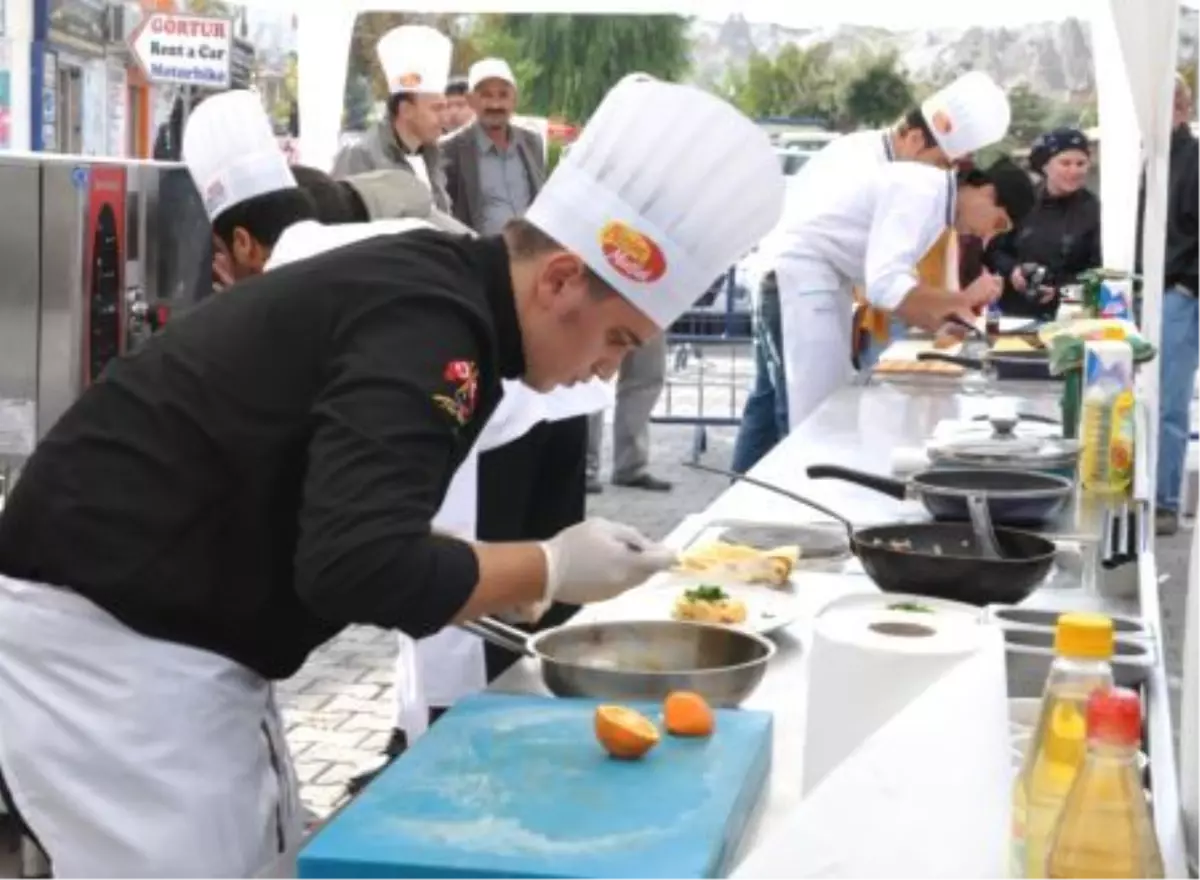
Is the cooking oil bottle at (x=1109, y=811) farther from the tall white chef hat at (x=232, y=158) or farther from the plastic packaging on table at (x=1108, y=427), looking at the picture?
the tall white chef hat at (x=232, y=158)

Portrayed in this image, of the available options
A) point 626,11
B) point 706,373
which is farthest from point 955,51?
point 626,11

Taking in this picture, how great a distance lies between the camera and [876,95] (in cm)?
2733

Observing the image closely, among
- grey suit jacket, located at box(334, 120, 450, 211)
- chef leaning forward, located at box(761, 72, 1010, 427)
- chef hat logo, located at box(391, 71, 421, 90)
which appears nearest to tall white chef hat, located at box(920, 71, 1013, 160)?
chef leaning forward, located at box(761, 72, 1010, 427)

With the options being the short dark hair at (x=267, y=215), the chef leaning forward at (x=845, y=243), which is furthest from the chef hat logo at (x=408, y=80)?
the short dark hair at (x=267, y=215)

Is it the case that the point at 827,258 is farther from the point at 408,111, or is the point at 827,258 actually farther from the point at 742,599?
the point at 742,599

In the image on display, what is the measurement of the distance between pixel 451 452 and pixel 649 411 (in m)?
6.58

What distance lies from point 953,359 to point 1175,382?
7.68 feet

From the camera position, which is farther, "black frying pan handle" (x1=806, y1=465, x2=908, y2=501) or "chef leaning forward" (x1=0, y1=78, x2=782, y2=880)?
"black frying pan handle" (x1=806, y1=465, x2=908, y2=501)

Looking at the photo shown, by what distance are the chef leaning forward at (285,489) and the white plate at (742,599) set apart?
0.23 metres

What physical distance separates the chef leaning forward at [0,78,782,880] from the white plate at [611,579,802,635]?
227 millimetres

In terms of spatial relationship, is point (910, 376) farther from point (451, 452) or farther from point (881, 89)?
point (881, 89)

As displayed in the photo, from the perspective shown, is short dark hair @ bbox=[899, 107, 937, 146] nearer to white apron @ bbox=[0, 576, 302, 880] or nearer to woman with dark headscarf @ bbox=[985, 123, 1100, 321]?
woman with dark headscarf @ bbox=[985, 123, 1100, 321]

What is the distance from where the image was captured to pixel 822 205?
19.1 ft

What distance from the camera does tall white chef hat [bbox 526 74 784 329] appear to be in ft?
6.15
